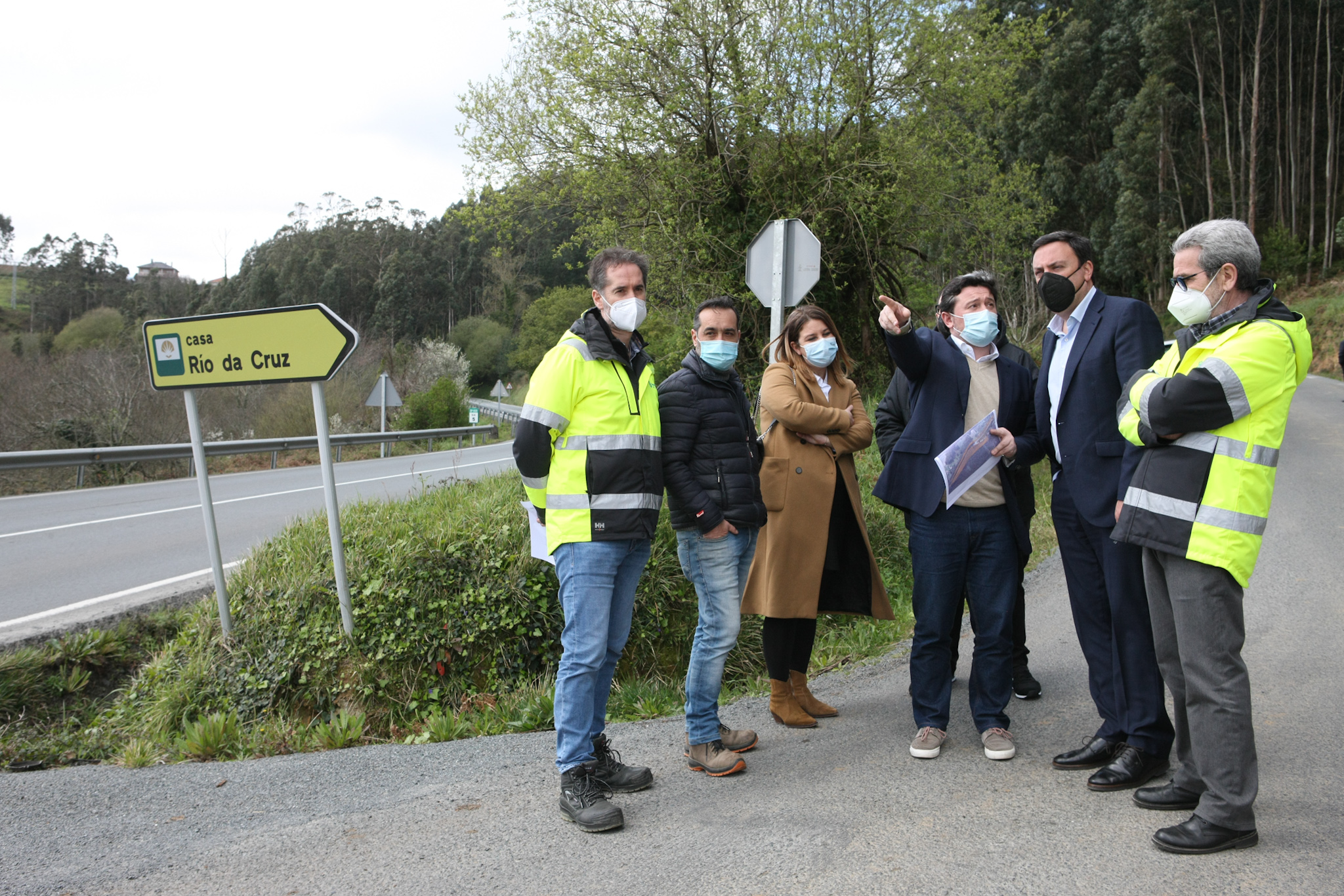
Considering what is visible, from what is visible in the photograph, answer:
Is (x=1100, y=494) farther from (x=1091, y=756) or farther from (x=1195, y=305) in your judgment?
(x=1091, y=756)

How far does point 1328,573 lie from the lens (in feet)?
21.4

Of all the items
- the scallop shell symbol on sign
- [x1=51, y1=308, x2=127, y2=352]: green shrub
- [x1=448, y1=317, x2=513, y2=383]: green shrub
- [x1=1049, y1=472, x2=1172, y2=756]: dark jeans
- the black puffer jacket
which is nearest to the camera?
[x1=1049, y1=472, x2=1172, y2=756]: dark jeans

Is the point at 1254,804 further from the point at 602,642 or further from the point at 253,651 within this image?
the point at 253,651

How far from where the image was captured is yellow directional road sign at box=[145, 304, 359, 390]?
17.8ft

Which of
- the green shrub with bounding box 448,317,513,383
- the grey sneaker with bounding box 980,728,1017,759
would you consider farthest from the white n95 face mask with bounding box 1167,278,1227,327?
the green shrub with bounding box 448,317,513,383

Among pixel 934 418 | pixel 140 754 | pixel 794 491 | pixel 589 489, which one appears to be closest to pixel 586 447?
pixel 589 489

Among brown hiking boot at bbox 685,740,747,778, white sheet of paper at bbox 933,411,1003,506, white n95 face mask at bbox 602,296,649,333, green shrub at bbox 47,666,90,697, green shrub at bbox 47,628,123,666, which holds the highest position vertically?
white n95 face mask at bbox 602,296,649,333

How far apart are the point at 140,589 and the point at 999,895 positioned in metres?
6.92

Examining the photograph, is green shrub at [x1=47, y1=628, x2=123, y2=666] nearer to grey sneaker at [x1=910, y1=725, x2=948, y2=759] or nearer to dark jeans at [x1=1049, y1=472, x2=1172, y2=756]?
grey sneaker at [x1=910, y1=725, x2=948, y2=759]

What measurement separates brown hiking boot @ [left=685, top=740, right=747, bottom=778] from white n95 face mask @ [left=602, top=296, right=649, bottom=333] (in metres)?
1.83

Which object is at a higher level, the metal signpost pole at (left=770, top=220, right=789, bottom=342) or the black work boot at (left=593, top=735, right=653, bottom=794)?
the metal signpost pole at (left=770, top=220, right=789, bottom=342)

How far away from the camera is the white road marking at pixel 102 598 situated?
620 centimetres

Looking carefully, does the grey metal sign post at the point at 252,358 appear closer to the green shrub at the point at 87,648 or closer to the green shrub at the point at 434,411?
the green shrub at the point at 87,648

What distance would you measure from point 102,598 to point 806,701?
565cm
